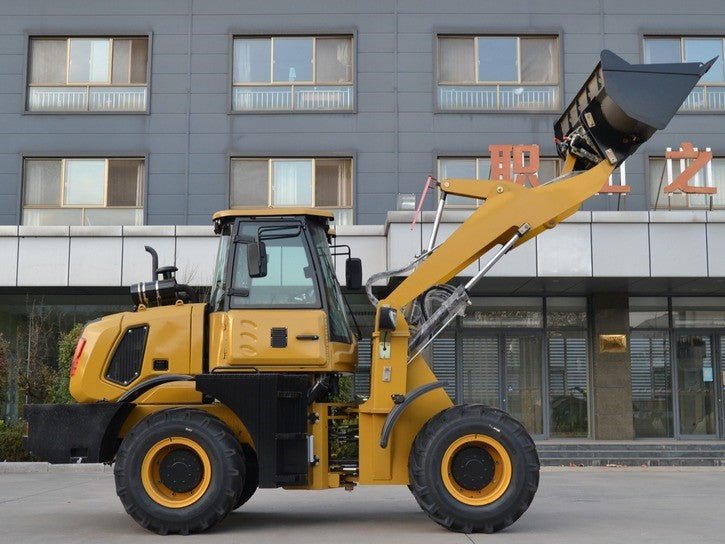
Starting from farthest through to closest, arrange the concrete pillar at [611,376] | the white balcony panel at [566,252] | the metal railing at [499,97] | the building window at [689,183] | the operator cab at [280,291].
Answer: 1. the metal railing at [499,97]
2. the building window at [689,183]
3. the concrete pillar at [611,376]
4. the white balcony panel at [566,252]
5. the operator cab at [280,291]

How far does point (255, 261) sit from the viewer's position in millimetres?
9711

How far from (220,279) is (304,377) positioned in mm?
1417

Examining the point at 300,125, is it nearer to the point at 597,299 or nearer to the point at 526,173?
the point at 526,173

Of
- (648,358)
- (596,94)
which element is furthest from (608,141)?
(648,358)

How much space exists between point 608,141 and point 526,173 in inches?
453

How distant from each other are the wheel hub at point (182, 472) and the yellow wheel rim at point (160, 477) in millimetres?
31

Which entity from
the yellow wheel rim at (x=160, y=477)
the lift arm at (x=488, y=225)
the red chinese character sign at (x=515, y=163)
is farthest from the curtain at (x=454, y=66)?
the yellow wheel rim at (x=160, y=477)

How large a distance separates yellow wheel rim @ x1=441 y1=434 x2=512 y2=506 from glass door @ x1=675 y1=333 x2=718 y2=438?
15.9 meters

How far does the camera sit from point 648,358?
79.7 feet

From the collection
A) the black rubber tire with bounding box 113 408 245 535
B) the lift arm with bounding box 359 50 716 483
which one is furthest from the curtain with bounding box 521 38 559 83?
the black rubber tire with bounding box 113 408 245 535

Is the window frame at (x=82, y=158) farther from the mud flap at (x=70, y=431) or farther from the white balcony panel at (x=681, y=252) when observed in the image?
the mud flap at (x=70, y=431)

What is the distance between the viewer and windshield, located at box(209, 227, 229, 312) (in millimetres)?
10273

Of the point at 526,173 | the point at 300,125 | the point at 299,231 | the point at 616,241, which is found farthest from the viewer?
the point at 300,125

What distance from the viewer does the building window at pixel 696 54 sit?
79.5 ft
